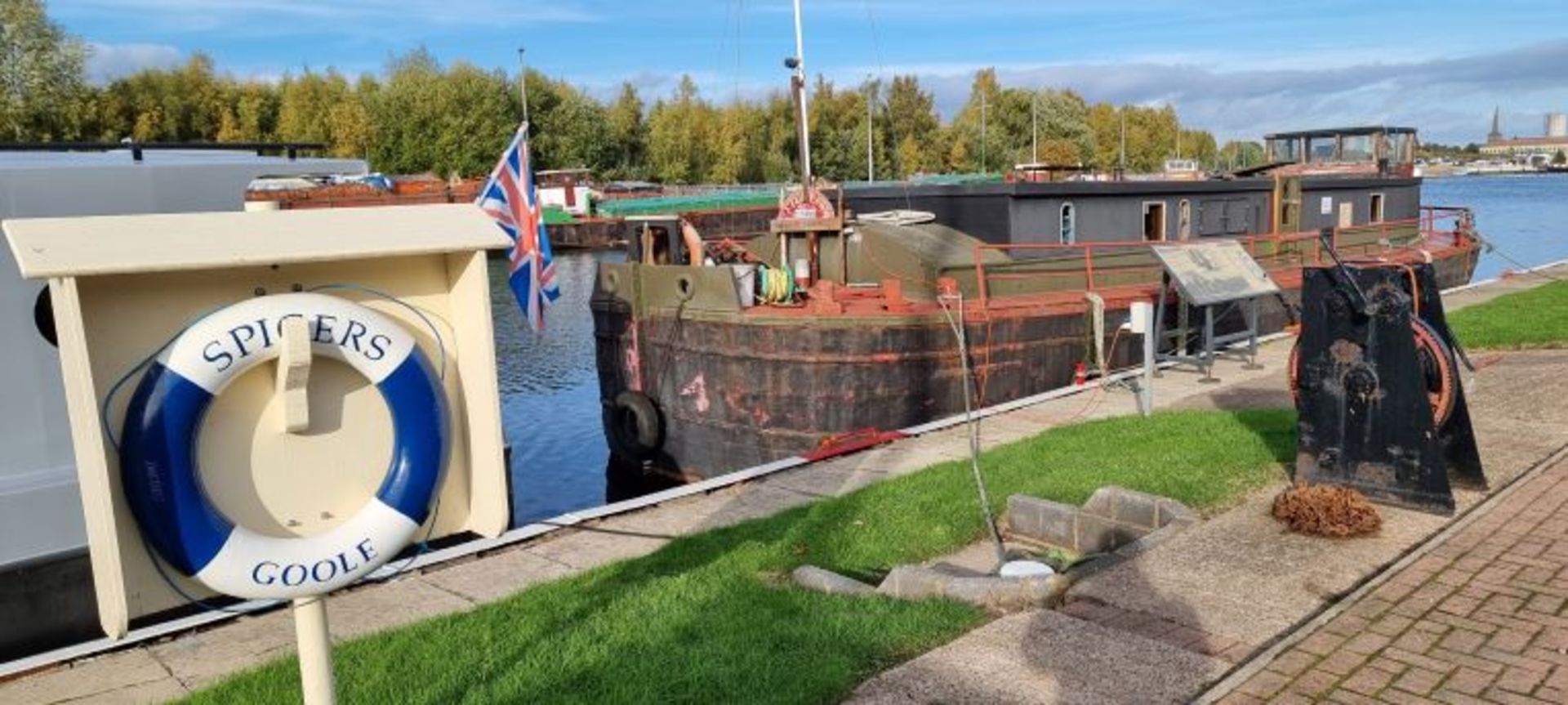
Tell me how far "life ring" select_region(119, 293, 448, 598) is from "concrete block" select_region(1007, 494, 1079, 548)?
191 inches

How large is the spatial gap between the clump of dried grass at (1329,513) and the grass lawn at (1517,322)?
8.39 metres

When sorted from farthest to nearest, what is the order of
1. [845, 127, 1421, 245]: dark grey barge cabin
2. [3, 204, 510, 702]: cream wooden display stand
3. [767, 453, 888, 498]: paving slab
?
[845, 127, 1421, 245]: dark grey barge cabin
[767, 453, 888, 498]: paving slab
[3, 204, 510, 702]: cream wooden display stand

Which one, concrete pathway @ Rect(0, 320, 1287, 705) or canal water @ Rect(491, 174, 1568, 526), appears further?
canal water @ Rect(491, 174, 1568, 526)

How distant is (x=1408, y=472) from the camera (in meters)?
6.91

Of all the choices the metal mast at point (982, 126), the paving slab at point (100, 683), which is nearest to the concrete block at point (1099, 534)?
the paving slab at point (100, 683)

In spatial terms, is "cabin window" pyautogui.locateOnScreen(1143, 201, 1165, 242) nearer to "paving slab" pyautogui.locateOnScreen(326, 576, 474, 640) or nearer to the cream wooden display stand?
"paving slab" pyautogui.locateOnScreen(326, 576, 474, 640)

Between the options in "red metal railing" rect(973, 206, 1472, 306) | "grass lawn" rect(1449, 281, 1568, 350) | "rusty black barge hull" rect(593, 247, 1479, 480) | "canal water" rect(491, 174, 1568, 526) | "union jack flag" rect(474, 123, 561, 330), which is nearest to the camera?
"union jack flag" rect(474, 123, 561, 330)

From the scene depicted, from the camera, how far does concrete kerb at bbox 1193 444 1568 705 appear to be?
15.3 ft

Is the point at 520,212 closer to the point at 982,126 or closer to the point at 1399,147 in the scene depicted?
the point at 1399,147

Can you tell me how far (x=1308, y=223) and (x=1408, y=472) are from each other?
673 inches

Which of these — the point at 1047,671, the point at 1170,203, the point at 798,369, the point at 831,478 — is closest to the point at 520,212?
the point at 798,369

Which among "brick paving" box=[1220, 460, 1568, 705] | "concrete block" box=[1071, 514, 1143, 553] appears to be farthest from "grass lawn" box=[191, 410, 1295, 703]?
"brick paving" box=[1220, 460, 1568, 705]

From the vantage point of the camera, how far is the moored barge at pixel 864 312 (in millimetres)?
13078

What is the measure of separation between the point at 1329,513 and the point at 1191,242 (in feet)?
30.7
